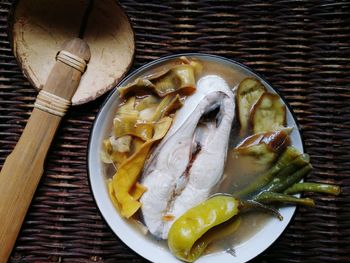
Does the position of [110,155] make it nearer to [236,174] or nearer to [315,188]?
[236,174]

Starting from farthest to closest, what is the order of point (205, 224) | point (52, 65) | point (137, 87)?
point (52, 65), point (137, 87), point (205, 224)

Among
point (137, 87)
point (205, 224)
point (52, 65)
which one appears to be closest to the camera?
point (205, 224)

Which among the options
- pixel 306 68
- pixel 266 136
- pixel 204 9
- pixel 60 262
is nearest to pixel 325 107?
pixel 306 68

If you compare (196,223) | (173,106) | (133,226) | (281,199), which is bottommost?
(133,226)

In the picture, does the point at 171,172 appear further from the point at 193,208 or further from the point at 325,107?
the point at 325,107

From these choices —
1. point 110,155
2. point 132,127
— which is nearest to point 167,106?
point 132,127

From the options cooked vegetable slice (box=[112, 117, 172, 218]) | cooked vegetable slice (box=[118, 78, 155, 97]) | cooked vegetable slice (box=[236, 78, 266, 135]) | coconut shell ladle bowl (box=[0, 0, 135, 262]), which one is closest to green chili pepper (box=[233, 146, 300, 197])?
cooked vegetable slice (box=[236, 78, 266, 135])
